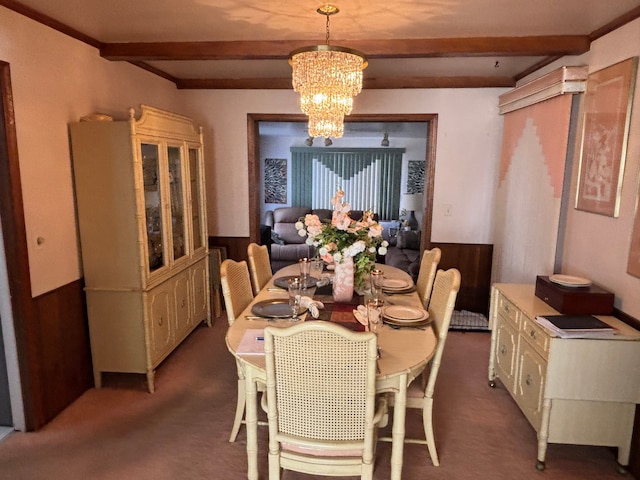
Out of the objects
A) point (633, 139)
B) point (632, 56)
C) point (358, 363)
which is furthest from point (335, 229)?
point (632, 56)

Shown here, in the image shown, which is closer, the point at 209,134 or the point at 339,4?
the point at 339,4

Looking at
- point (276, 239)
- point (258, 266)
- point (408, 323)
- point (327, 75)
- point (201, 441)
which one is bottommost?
point (201, 441)

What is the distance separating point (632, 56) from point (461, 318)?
2.63m

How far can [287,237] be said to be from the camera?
711 cm

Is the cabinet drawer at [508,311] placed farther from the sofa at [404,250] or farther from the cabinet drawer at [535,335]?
the sofa at [404,250]

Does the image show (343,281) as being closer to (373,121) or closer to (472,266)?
(472,266)

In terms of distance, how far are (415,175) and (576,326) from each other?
630cm

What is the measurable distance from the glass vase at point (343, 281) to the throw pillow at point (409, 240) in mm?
4539

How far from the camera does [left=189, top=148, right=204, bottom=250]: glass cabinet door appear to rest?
3.78 m

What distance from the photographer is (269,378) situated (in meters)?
1.64

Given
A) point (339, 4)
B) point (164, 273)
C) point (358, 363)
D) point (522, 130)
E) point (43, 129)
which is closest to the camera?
point (358, 363)

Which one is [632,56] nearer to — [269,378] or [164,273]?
[269,378]

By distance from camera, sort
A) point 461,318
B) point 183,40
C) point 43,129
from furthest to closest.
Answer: point 461,318, point 183,40, point 43,129

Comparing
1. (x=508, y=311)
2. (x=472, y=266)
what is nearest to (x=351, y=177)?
(x=472, y=266)
